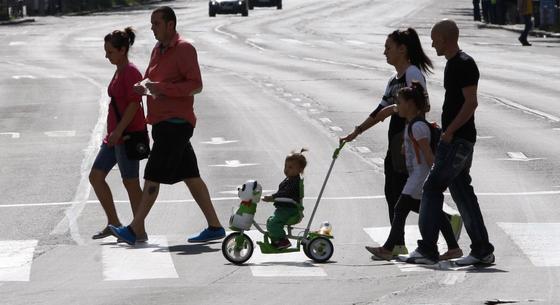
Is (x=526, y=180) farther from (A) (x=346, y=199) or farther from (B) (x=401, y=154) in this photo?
(B) (x=401, y=154)

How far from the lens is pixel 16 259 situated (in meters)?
11.5

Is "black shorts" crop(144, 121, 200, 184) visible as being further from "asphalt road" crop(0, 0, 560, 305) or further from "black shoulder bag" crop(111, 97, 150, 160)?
"asphalt road" crop(0, 0, 560, 305)

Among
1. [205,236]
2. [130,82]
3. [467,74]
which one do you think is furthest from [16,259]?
[467,74]

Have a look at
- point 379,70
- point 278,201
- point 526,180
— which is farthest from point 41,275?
point 379,70

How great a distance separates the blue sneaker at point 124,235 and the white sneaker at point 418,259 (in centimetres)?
243

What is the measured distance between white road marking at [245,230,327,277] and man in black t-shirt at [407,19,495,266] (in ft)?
2.41

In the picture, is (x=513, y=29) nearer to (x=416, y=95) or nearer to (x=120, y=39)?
(x=120, y=39)

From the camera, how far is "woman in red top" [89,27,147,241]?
12.6 m

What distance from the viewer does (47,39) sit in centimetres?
→ 5797

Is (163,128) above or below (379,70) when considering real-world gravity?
above

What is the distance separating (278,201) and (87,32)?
53.2 metres

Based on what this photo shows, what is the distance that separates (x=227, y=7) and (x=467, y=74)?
72072mm

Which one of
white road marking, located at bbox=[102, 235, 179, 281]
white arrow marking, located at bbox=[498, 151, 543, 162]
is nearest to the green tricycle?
white road marking, located at bbox=[102, 235, 179, 281]

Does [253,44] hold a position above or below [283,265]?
below
